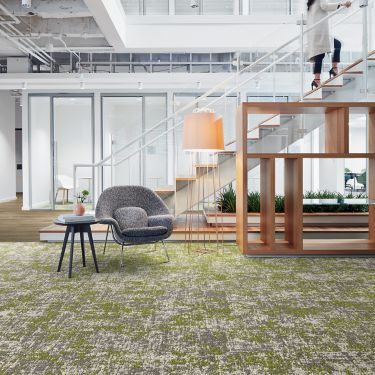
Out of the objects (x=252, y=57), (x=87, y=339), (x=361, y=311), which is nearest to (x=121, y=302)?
(x=87, y=339)

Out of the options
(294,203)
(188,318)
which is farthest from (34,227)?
(188,318)

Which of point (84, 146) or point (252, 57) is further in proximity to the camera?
point (84, 146)

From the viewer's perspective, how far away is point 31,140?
1119cm

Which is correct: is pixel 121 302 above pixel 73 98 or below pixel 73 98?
below

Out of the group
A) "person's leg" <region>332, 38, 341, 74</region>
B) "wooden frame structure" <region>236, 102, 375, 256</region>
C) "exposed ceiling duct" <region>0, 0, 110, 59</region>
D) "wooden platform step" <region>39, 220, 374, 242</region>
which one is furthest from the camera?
"exposed ceiling duct" <region>0, 0, 110, 59</region>

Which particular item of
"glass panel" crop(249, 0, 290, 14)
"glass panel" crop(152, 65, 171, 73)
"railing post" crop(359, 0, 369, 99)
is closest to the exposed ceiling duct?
"glass panel" crop(152, 65, 171, 73)

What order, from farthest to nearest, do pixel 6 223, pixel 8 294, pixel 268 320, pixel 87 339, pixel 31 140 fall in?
pixel 31 140 < pixel 6 223 < pixel 8 294 < pixel 268 320 < pixel 87 339

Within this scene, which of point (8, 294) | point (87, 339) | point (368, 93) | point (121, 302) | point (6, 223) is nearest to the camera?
point (87, 339)

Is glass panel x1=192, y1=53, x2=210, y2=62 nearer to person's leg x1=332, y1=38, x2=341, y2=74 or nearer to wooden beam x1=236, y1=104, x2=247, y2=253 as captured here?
person's leg x1=332, y1=38, x2=341, y2=74

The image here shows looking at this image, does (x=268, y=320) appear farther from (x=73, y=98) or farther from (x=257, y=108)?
(x=73, y=98)

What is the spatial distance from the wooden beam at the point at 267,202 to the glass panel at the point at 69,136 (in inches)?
238

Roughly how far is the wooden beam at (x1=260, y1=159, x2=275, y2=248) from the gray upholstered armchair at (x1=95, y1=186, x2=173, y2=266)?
4.13 ft

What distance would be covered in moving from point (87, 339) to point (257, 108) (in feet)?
12.2

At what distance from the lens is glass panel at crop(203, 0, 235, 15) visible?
9.17 m
